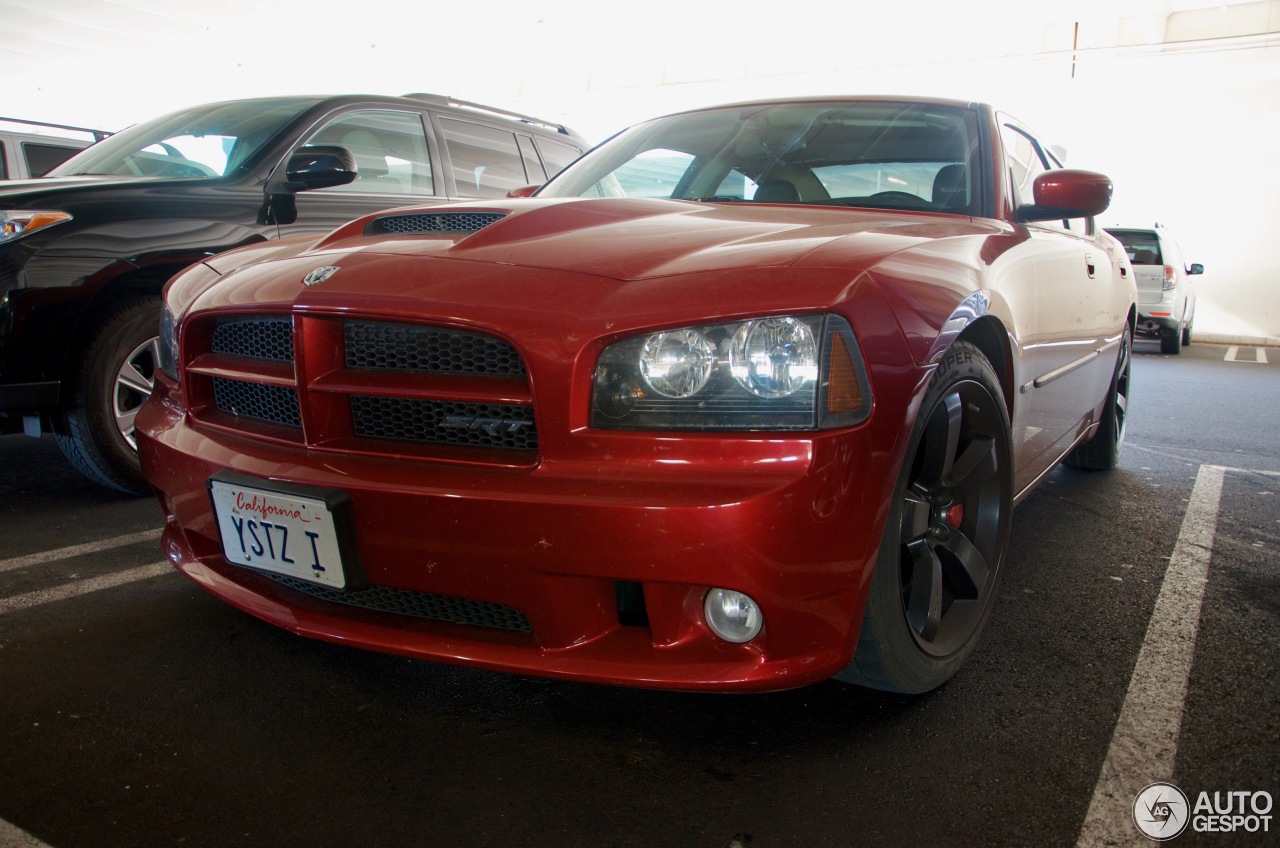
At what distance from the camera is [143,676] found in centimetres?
203

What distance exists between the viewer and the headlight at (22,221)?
123 inches

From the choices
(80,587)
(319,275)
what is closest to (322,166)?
(80,587)

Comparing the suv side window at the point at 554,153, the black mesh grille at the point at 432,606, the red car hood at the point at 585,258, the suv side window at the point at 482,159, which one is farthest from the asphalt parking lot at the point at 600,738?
the suv side window at the point at 554,153

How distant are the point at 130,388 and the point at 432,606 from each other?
2.28m

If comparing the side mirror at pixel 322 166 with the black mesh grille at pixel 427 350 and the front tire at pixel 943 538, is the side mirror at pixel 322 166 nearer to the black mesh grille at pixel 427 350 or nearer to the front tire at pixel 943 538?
the black mesh grille at pixel 427 350

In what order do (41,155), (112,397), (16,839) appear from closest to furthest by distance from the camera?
(16,839)
(112,397)
(41,155)

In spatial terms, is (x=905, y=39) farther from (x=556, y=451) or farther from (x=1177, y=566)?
(x=556, y=451)

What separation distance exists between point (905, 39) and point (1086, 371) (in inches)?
437

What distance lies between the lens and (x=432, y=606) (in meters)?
1.72

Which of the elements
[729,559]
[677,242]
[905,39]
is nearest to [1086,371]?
[677,242]

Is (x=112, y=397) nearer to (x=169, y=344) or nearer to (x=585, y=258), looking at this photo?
(x=169, y=344)

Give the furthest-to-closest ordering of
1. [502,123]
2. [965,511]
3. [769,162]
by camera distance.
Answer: [502,123] → [769,162] → [965,511]

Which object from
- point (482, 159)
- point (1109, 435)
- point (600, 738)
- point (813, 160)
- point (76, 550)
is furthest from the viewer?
point (482, 159)

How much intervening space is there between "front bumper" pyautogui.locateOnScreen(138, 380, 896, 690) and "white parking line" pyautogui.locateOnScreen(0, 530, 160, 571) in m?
1.55
